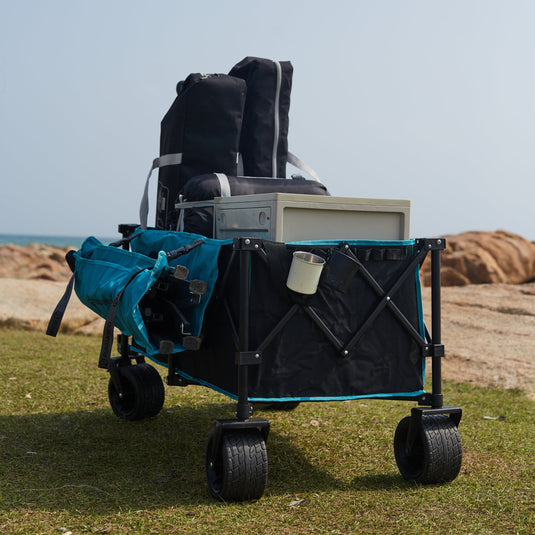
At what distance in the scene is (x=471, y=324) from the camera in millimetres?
9984

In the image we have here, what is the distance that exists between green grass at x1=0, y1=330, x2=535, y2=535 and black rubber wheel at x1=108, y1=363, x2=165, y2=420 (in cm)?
9

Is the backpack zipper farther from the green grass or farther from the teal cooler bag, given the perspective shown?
the green grass

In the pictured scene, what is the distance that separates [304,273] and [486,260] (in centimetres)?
1269

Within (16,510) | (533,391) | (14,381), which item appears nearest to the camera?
(16,510)

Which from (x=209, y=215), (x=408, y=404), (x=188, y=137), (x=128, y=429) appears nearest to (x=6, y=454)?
(x=128, y=429)

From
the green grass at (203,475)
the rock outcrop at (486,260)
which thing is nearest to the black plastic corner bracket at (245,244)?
the green grass at (203,475)

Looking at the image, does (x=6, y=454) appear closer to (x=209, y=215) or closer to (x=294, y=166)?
(x=209, y=215)

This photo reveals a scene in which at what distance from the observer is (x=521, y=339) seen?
9391mm

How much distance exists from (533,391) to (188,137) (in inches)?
165

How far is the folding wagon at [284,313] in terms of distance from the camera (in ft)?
11.1

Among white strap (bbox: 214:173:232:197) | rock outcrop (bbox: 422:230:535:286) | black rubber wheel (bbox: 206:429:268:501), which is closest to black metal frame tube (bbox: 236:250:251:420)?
black rubber wheel (bbox: 206:429:268:501)

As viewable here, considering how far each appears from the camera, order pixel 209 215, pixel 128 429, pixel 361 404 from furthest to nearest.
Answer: pixel 361 404, pixel 128 429, pixel 209 215

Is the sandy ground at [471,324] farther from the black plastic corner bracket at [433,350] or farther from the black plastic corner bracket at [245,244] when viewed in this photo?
the black plastic corner bracket at [245,244]

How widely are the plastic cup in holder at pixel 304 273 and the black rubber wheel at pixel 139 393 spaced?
1957 mm
